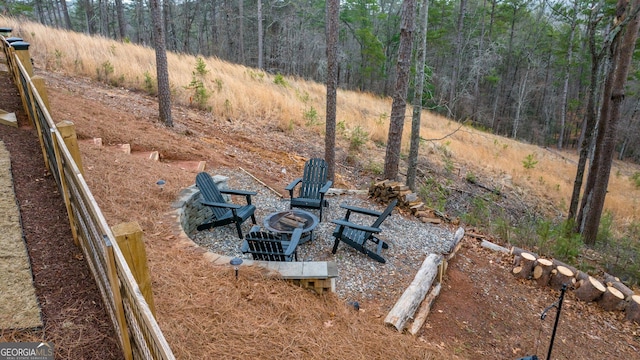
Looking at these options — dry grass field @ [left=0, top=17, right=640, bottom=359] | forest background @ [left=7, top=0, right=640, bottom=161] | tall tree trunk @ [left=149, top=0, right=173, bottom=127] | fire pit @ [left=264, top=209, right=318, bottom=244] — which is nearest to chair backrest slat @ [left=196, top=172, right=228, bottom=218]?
dry grass field @ [left=0, top=17, right=640, bottom=359]

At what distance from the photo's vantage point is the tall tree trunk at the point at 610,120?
23.7 ft

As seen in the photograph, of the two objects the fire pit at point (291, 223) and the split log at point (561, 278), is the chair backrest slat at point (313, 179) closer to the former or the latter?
the fire pit at point (291, 223)

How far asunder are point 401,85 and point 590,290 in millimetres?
4488

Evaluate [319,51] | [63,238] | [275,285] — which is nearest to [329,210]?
[275,285]

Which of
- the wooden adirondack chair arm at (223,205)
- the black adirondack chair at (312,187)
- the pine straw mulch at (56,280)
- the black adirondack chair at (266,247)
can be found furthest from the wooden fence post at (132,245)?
the black adirondack chair at (312,187)

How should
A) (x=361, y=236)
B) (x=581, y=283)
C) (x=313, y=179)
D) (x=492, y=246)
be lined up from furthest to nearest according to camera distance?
(x=313, y=179)
(x=492, y=246)
(x=581, y=283)
(x=361, y=236)

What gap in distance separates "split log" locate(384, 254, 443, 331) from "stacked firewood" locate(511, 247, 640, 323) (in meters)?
1.51

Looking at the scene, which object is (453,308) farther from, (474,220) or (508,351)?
(474,220)

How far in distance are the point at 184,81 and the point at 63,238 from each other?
32.0 ft

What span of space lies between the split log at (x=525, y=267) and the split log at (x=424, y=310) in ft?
4.99

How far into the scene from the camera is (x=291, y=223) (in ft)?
17.1

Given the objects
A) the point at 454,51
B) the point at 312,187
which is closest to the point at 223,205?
the point at 312,187

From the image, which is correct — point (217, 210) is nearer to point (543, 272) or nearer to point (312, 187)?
point (312, 187)

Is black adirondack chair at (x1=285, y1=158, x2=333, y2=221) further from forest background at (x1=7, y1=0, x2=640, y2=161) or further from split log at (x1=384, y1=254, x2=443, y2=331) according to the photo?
forest background at (x1=7, y1=0, x2=640, y2=161)
